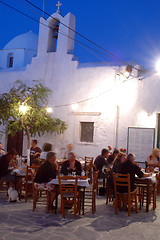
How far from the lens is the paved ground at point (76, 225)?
17.2ft

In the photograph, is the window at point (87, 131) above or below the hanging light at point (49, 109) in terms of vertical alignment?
below

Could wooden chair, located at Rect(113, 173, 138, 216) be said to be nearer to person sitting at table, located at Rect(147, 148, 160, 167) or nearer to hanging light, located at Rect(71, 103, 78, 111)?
person sitting at table, located at Rect(147, 148, 160, 167)

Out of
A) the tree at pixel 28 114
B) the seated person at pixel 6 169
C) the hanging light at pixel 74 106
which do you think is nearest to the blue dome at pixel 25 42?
the tree at pixel 28 114

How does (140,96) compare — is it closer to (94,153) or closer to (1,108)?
(94,153)

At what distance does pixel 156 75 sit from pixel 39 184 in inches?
322

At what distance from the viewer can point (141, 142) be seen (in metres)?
13.2

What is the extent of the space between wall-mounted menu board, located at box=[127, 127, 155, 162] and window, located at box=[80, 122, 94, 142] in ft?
6.64

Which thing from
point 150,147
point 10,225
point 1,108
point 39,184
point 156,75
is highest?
point 156,75

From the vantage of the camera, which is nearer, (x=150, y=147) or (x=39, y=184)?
(x=39, y=184)

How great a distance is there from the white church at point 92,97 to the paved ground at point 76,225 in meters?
6.60

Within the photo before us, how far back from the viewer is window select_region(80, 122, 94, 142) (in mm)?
14805

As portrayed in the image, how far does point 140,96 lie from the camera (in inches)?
532

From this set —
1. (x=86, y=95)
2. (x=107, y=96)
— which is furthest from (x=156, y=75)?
(x=86, y=95)

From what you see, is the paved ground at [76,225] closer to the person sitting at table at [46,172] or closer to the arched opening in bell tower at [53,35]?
the person sitting at table at [46,172]
